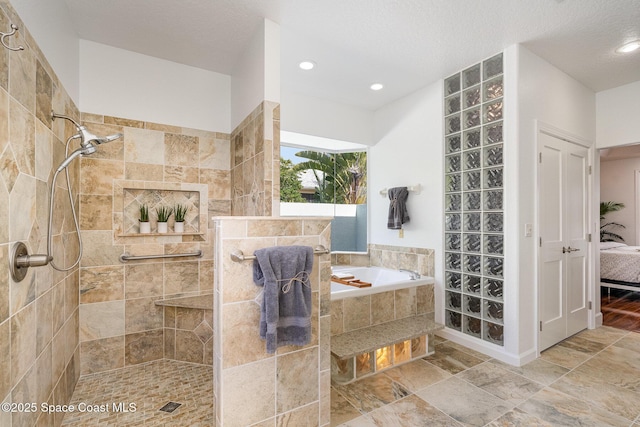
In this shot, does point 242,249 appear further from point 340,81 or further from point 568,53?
point 568,53

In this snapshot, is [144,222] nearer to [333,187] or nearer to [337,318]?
[337,318]

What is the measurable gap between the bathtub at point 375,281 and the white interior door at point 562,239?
103 centimetres

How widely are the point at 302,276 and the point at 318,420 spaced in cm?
87

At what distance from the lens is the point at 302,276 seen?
1646mm

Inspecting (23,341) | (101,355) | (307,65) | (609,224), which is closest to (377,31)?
(307,65)

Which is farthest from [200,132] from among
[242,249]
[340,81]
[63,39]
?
[242,249]

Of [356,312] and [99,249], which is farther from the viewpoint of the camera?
[356,312]

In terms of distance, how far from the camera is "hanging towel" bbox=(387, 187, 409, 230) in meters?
3.40

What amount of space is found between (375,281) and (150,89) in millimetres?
3103

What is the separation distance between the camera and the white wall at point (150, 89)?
2.43 m

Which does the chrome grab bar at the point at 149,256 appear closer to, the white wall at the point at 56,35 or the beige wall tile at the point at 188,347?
the beige wall tile at the point at 188,347

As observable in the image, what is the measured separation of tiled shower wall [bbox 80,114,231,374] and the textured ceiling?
695 millimetres

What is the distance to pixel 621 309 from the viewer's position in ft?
12.7

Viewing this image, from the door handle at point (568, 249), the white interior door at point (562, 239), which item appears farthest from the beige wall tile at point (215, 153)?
the door handle at point (568, 249)
